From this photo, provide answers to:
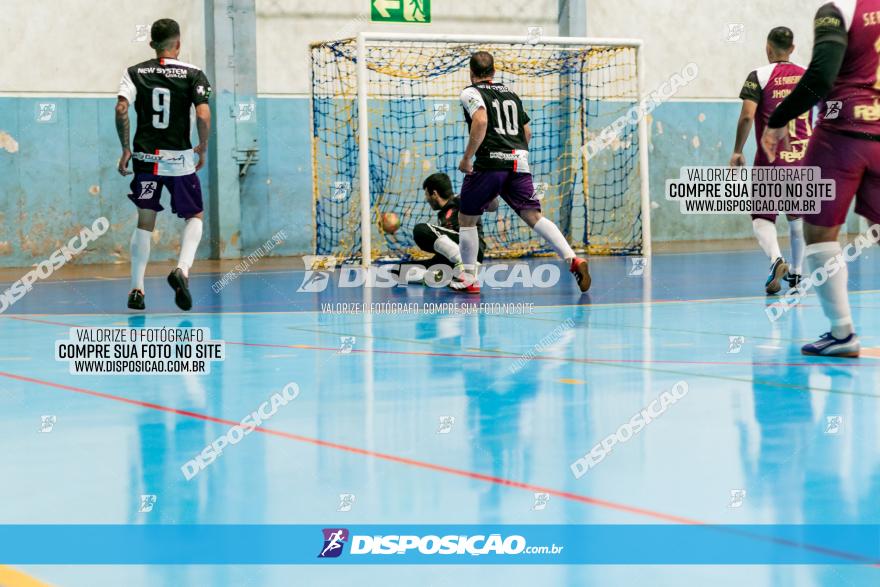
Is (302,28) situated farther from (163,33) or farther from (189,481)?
(189,481)

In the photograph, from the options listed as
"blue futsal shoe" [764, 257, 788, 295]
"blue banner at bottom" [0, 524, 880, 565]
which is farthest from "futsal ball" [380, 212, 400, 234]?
"blue banner at bottom" [0, 524, 880, 565]

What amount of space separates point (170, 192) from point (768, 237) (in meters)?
4.69

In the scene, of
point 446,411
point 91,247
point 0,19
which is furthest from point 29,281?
Answer: point 446,411

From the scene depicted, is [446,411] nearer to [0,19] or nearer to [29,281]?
[29,281]

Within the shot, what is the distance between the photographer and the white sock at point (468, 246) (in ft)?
34.3

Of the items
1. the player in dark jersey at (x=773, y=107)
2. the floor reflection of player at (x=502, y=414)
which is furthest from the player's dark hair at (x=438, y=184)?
the floor reflection of player at (x=502, y=414)

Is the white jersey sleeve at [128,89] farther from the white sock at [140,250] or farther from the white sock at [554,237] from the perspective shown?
the white sock at [554,237]

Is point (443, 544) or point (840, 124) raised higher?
point (840, 124)

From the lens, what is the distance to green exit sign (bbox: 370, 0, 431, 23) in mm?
17047

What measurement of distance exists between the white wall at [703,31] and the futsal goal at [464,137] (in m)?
0.75

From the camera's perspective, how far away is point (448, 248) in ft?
37.9

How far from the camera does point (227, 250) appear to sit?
16531 millimetres

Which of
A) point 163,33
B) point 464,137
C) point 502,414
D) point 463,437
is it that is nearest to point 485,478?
point 463,437

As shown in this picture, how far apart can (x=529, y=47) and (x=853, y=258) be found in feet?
16.4
